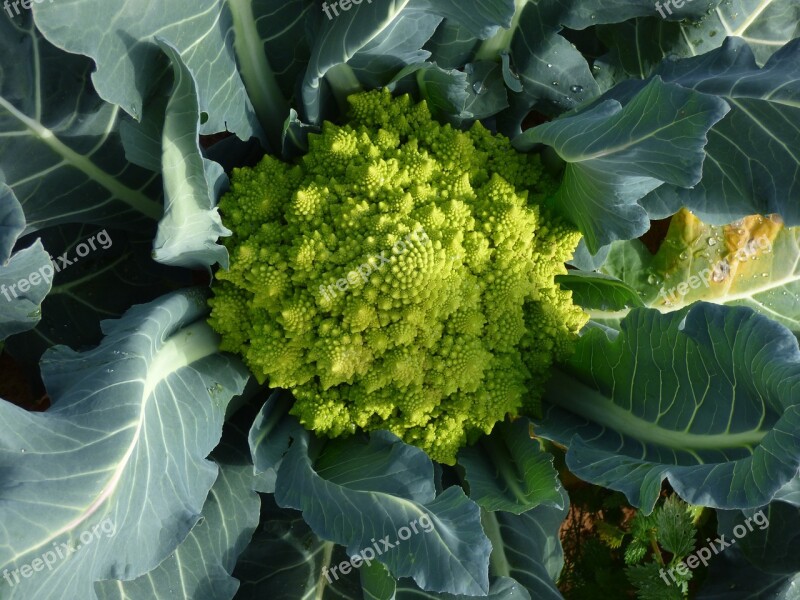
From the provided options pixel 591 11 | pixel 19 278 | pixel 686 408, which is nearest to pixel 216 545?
pixel 19 278

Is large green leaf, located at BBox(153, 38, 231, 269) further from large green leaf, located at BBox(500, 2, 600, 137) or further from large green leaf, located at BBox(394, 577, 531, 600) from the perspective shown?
large green leaf, located at BBox(394, 577, 531, 600)

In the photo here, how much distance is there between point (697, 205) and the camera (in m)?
1.88

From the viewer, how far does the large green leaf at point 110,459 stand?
1278 millimetres

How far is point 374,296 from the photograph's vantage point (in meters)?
1.71

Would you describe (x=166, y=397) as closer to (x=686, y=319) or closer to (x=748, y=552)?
(x=686, y=319)

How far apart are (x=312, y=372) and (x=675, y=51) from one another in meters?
1.35

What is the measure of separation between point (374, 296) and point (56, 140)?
2.77 feet

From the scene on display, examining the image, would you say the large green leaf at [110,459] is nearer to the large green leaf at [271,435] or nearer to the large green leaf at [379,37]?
the large green leaf at [271,435]

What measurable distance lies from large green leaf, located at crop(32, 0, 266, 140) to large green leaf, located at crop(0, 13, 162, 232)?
0.26 meters

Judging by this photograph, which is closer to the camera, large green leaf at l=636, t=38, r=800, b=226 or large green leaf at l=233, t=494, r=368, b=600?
large green leaf at l=636, t=38, r=800, b=226

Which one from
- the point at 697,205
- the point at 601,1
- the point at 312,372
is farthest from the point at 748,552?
the point at 601,1

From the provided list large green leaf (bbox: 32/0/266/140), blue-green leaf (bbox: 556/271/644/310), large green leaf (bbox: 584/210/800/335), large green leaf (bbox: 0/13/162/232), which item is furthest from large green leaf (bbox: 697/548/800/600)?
large green leaf (bbox: 0/13/162/232)

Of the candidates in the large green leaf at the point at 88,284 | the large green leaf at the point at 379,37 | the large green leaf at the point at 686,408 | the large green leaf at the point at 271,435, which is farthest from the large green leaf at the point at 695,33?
the large green leaf at the point at 88,284

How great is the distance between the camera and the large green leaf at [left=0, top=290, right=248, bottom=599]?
1278 millimetres
